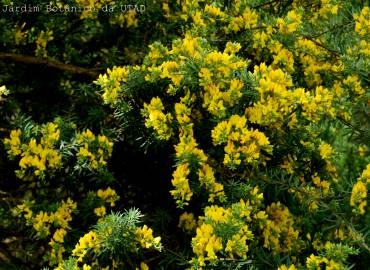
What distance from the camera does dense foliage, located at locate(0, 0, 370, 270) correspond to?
2.30m

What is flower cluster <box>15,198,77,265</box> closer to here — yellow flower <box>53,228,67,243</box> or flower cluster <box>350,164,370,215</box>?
yellow flower <box>53,228,67,243</box>

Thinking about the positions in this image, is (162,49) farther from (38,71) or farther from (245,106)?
(38,71)

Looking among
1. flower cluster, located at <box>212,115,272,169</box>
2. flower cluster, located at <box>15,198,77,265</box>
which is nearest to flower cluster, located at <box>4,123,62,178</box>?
flower cluster, located at <box>15,198,77,265</box>

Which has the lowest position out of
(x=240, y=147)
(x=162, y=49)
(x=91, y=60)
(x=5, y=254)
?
(x=5, y=254)

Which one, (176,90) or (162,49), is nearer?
(176,90)

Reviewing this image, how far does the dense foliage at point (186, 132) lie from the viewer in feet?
7.54

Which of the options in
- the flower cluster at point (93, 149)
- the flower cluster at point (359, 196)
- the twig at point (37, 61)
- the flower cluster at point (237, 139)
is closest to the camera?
the flower cluster at point (237, 139)

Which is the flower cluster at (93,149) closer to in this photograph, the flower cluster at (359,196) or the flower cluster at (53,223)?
the flower cluster at (53,223)

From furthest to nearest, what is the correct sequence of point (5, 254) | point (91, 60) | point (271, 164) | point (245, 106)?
point (91, 60) < point (5, 254) < point (271, 164) < point (245, 106)

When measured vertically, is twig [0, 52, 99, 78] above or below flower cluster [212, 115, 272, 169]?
below

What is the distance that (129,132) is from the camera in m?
2.81

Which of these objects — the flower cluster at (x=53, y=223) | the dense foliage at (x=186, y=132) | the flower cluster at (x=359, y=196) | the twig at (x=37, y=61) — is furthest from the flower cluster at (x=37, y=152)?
the flower cluster at (x=359, y=196)

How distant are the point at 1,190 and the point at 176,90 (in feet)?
4.90

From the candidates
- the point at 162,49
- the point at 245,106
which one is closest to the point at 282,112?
the point at 245,106
